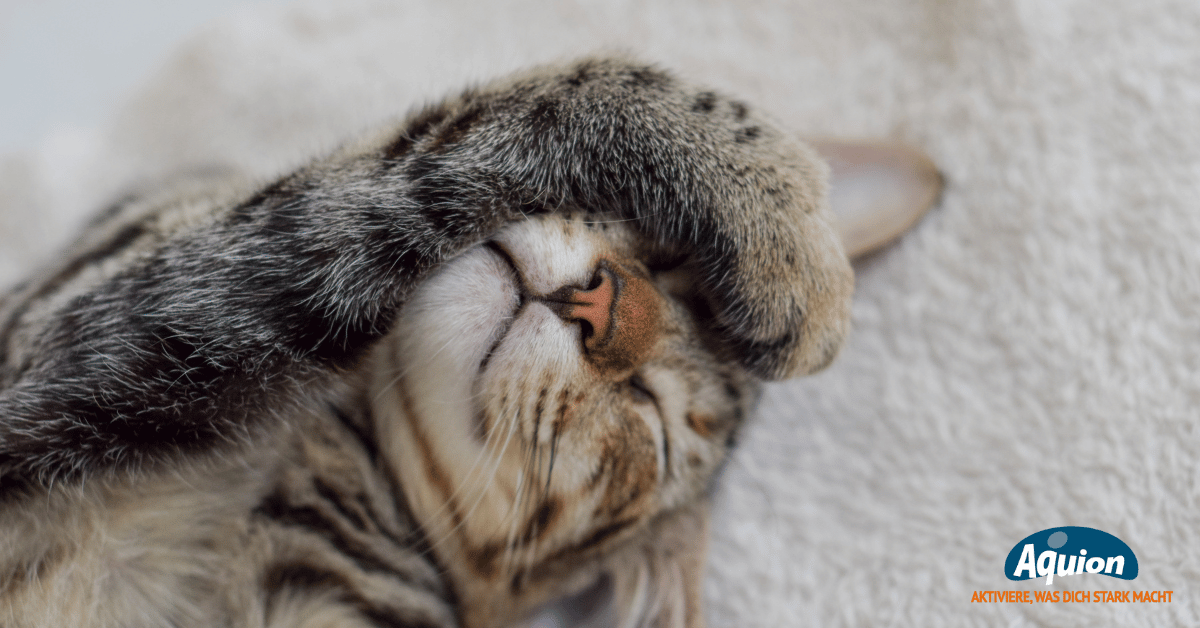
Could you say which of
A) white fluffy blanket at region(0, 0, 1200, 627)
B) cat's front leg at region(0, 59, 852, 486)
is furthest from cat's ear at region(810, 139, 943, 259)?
cat's front leg at region(0, 59, 852, 486)

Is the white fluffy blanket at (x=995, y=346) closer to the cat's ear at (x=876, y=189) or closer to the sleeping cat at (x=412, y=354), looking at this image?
the cat's ear at (x=876, y=189)

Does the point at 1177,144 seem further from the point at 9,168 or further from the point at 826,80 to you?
the point at 9,168

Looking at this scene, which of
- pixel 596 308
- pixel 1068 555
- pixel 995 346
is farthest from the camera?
pixel 995 346

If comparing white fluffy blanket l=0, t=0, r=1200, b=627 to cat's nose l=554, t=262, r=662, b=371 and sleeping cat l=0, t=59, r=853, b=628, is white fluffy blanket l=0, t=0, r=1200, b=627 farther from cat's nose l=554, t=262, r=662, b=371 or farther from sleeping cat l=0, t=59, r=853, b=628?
cat's nose l=554, t=262, r=662, b=371

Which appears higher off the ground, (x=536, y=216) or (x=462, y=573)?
(x=536, y=216)

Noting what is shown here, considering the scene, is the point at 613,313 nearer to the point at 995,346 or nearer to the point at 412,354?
the point at 412,354

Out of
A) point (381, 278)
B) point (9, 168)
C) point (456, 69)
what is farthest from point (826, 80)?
point (9, 168)

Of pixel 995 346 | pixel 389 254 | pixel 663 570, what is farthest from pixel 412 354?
pixel 995 346
